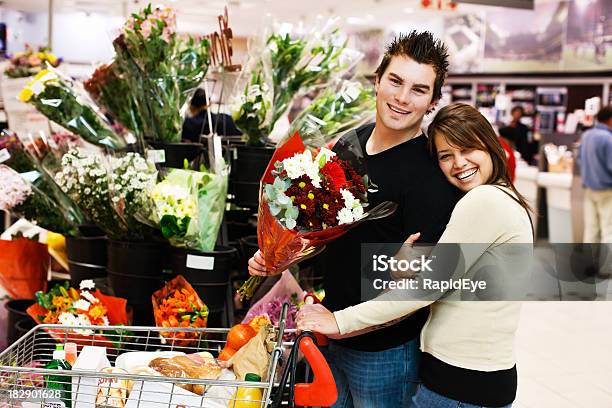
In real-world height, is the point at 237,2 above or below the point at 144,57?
above

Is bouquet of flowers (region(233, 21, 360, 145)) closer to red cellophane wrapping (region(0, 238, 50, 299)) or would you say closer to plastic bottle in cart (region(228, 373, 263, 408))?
red cellophane wrapping (region(0, 238, 50, 299))

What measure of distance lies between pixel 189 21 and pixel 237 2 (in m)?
3.85

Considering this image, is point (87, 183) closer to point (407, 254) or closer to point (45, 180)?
point (45, 180)

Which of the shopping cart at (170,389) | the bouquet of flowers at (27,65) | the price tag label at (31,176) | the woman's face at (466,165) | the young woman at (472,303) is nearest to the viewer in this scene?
the shopping cart at (170,389)

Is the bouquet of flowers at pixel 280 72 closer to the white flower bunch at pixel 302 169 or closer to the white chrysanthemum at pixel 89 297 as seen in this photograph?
the white chrysanthemum at pixel 89 297

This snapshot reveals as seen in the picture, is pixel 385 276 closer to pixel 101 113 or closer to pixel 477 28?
pixel 101 113

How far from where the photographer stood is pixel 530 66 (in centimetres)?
1339

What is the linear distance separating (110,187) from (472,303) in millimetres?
1584

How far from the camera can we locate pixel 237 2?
15.6 m

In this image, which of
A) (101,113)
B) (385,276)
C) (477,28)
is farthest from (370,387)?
(477,28)

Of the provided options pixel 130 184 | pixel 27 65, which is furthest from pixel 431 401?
pixel 27 65

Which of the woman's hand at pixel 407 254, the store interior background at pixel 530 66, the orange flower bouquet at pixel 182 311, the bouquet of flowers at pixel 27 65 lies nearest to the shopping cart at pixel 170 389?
the woman's hand at pixel 407 254

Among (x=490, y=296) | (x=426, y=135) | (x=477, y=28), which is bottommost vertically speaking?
(x=490, y=296)

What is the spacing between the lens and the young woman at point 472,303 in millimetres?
1731
